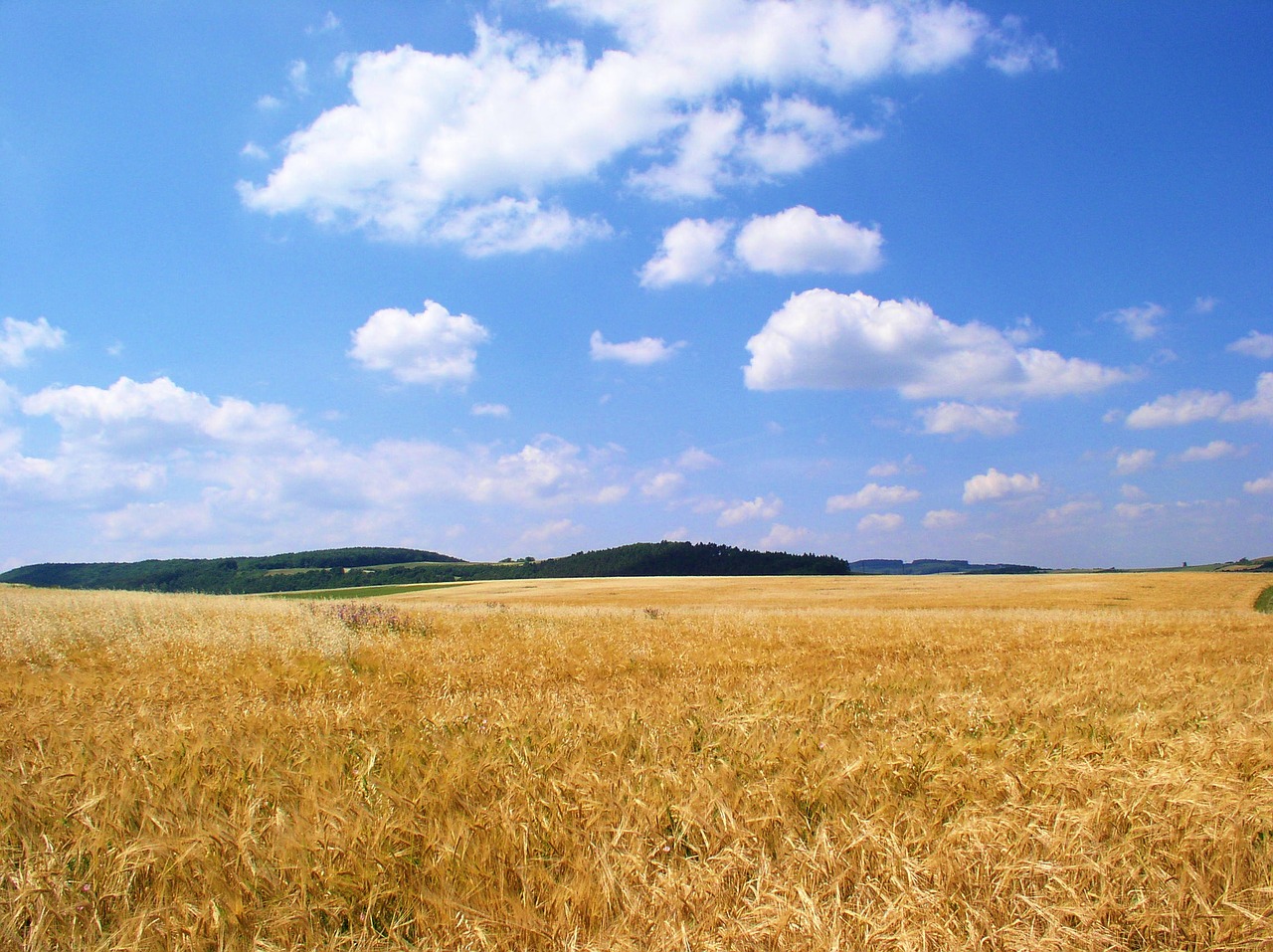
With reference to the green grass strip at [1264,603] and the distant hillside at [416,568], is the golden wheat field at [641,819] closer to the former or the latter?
the green grass strip at [1264,603]

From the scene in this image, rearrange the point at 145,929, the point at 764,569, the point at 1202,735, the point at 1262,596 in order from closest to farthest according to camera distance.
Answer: the point at 145,929 < the point at 1202,735 < the point at 1262,596 < the point at 764,569

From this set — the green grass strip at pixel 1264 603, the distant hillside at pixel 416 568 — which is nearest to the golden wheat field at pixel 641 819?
the green grass strip at pixel 1264 603

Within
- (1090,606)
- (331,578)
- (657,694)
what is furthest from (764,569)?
(657,694)

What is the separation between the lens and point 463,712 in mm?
4422

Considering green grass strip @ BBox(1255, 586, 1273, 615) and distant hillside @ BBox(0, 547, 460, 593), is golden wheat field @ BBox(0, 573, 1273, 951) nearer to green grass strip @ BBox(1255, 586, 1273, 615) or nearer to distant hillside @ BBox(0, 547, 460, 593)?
green grass strip @ BBox(1255, 586, 1273, 615)

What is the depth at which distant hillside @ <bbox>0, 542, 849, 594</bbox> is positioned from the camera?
117812 mm

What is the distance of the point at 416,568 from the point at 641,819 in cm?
14357

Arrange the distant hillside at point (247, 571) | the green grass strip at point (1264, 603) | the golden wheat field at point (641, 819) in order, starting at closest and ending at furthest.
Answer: the golden wheat field at point (641, 819), the green grass strip at point (1264, 603), the distant hillside at point (247, 571)

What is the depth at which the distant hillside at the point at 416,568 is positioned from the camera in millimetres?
117812

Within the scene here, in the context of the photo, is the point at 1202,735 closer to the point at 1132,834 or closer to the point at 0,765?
the point at 1132,834

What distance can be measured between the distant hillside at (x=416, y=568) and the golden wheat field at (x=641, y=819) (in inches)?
4262

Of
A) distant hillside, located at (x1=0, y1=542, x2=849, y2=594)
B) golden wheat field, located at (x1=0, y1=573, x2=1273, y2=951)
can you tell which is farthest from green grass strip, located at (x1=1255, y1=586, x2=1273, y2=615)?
distant hillside, located at (x1=0, y1=542, x2=849, y2=594)

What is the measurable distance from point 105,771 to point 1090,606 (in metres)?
44.0

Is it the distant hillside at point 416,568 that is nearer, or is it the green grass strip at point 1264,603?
the green grass strip at point 1264,603
